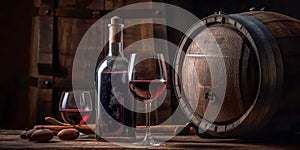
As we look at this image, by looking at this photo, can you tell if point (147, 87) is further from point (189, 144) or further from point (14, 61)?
point (14, 61)

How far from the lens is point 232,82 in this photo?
4.34ft

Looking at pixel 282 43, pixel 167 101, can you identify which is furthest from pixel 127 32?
pixel 282 43

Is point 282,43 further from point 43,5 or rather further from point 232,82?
point 43,5

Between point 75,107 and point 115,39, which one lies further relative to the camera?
point 75,107

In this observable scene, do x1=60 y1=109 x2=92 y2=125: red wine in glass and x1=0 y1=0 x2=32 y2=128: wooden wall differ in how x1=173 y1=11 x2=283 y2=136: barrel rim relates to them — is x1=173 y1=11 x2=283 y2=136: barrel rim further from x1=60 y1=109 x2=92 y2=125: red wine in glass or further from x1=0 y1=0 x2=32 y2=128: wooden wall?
x1=0 y1=0 x2=32 y2=128: wooden wall

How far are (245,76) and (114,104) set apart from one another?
0.37 meters

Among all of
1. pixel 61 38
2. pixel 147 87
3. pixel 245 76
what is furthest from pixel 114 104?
pixel 61 38

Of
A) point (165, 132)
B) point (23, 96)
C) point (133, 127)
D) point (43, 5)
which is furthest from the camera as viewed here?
point (23, 96)

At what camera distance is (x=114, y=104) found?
1.29 meters

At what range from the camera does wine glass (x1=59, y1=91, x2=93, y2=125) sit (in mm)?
1447

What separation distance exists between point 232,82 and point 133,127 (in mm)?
307

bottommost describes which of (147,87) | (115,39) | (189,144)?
(189,144)

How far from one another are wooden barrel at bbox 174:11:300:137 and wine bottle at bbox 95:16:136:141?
23 cm

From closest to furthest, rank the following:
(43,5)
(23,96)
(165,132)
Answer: (165,132) < (43,5) < (23,96)
